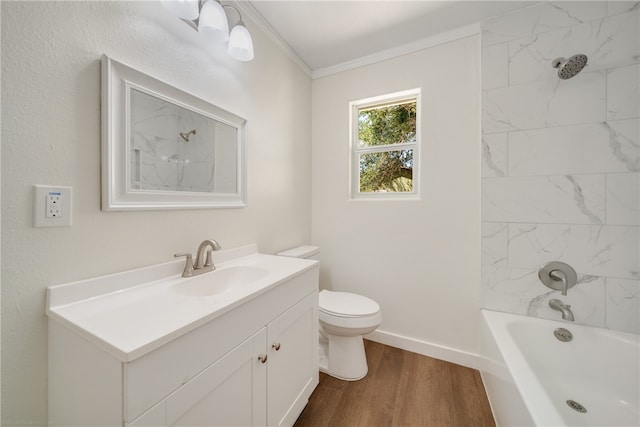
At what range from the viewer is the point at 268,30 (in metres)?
1.63

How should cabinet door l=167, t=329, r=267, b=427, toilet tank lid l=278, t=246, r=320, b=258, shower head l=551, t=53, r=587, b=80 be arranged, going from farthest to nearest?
toilet tank lid l=278, t=246, r=320, b=258 < shower head l=551, t=53, r=587, b=80 < cabinet door l=167, t=329, r=267, b=427

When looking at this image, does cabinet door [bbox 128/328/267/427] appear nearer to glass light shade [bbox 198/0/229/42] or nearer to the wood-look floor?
the wood-look floor

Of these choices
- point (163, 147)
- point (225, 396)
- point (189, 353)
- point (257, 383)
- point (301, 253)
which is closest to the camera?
point (189, 353)

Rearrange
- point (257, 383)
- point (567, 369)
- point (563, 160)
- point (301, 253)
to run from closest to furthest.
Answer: point (257, 383) < point (567, 369) < point (563, 160) < point (301, 253)

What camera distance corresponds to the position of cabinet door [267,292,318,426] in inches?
38.5

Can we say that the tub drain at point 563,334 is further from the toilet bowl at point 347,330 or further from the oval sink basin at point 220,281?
the oval sink basin at point 220,281

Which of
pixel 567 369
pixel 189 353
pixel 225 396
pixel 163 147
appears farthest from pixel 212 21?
pixel 567 369

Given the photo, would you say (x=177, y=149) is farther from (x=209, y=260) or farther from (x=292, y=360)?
(x=292, y=360)

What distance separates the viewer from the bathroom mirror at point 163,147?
34.2 inches

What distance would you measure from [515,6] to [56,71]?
236cm

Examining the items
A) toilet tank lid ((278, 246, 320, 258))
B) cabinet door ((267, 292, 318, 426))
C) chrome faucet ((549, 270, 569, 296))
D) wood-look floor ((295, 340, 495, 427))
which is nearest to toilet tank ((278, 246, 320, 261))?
toilet tank lid ((278, 246, 320, 258))

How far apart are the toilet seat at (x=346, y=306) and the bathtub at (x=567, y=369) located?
68 cm

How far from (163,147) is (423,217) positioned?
1.72 meters

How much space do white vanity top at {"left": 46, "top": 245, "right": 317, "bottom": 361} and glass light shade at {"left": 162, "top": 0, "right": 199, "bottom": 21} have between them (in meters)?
1.09
